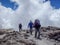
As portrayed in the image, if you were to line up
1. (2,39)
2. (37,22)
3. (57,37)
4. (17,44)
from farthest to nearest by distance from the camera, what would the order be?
(57,37), (37,22), (2,39), (17,44)

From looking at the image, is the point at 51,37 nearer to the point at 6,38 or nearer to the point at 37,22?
the point at 37,22

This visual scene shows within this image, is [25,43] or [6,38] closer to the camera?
[25,43]

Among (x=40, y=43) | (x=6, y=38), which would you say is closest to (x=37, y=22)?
(x=40, y=43)

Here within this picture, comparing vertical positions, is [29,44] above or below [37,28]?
below

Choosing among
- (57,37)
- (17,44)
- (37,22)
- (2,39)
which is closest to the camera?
Answer: (17,44)

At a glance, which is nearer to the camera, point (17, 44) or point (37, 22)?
point (17, 44)

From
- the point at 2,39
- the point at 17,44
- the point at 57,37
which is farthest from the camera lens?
the point at 57,37

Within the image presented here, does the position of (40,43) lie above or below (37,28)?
below

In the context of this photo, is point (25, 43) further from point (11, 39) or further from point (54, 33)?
point (54, 33)

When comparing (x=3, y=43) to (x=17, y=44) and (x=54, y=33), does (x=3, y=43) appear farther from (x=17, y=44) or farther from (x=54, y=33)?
(x=54, y=33)

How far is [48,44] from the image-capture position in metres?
21.4

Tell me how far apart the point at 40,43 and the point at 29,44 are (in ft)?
8.38

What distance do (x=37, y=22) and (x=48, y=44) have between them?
3.67 meters

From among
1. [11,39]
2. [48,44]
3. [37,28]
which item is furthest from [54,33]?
[11,39]
